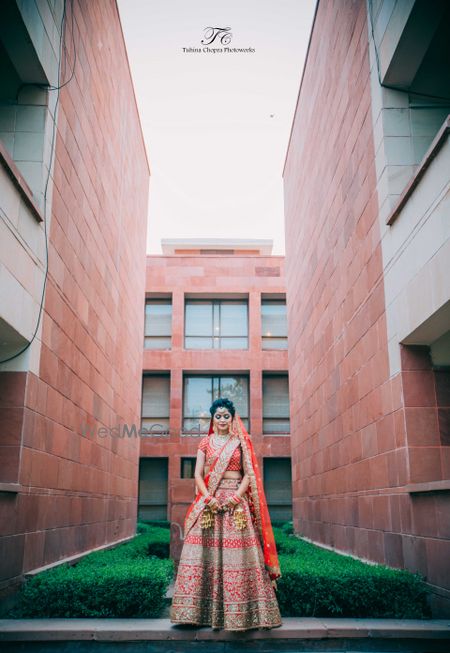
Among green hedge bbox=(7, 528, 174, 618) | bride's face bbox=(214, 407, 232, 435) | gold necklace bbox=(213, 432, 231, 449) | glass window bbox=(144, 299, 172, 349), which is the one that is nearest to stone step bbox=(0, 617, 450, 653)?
green hedge bbox=(7, 528, 174, 618)

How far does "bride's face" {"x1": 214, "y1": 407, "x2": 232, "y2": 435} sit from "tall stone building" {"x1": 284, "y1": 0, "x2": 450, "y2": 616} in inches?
74.9

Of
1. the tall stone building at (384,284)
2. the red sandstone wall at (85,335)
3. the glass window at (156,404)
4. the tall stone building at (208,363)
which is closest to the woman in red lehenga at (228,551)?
the tall stone building at (384,284)

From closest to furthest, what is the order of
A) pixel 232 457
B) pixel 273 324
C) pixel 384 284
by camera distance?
pixel 232 457, pixel 384 284, pixel 273 324

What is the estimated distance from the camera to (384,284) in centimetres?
722

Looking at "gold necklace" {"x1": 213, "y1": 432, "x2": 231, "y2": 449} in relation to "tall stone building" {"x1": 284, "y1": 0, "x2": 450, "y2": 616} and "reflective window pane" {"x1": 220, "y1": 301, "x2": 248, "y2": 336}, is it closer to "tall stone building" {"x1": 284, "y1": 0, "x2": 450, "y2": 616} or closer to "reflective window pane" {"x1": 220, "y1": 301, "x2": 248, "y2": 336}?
"tall stone building" {"x1": 284, "y1": 0, "x2": 450, "y2": 616}

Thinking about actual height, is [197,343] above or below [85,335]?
above

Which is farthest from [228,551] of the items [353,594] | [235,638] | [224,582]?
[353,594]

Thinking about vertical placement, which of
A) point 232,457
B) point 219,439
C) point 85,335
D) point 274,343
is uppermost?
point 274,343

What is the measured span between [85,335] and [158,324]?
1315cm

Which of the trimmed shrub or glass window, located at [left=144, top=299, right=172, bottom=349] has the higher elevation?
glass window, located at [left=144, top=299, right=172, bottom=349]

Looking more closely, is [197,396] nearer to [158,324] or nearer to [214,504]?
[158,324]

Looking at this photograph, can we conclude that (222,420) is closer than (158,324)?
Yes

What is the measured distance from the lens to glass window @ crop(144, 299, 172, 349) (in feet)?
73.2

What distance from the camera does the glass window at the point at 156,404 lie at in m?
21.4
